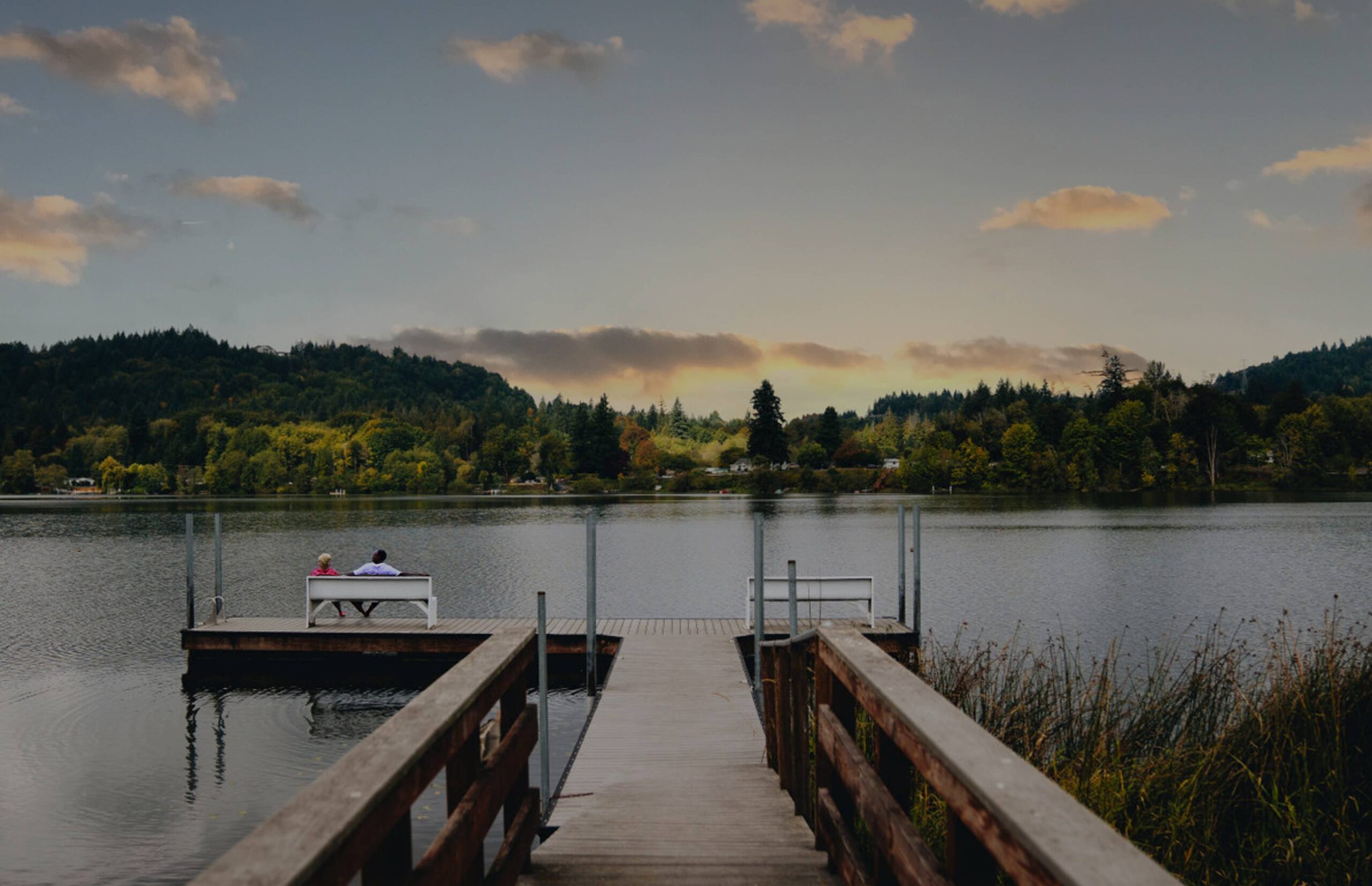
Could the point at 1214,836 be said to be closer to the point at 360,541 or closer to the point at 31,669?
the point at 31,669

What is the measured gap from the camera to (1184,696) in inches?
318

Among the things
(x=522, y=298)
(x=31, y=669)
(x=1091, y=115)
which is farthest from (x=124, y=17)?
(x=1091, y=115)

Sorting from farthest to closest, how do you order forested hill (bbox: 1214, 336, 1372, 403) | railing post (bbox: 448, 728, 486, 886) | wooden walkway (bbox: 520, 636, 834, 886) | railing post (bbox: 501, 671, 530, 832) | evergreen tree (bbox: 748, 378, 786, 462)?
forested hill (bbox: 1214, 336, 1372, 403) < evergreen tree (bbox: 748, 378, 786, 462) < wooden walkway (bbox: 520, 636, 834, 886) < railing post (bbox: 501, 671, 530, 832) < railing post (bbox: 448, 728, 486, 886)

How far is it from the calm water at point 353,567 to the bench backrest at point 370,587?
1406 millimetres

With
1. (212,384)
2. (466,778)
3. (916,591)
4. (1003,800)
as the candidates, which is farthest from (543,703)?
(212,384)

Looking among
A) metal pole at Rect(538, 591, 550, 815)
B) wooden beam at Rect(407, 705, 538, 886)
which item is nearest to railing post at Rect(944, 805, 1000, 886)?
wooden beam at Rect(407, 705, 538, 886)

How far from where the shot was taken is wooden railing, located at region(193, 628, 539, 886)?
139 cm

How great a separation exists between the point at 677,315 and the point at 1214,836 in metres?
129

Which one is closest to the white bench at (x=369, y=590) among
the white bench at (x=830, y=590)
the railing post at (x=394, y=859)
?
the white bench at (x=830, y=590)

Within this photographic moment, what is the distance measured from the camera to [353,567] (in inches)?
1156

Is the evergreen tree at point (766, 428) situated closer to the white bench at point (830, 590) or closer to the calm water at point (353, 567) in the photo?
the calm water at point (353, 567)

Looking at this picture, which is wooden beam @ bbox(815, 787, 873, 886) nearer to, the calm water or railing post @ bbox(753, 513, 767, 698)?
railing post @ bbox(753, 513, 767, 698)

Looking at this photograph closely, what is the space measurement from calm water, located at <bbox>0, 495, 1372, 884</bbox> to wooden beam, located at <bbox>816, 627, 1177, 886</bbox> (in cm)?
641

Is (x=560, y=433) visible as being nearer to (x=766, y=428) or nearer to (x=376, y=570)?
(x=766, y=428)
